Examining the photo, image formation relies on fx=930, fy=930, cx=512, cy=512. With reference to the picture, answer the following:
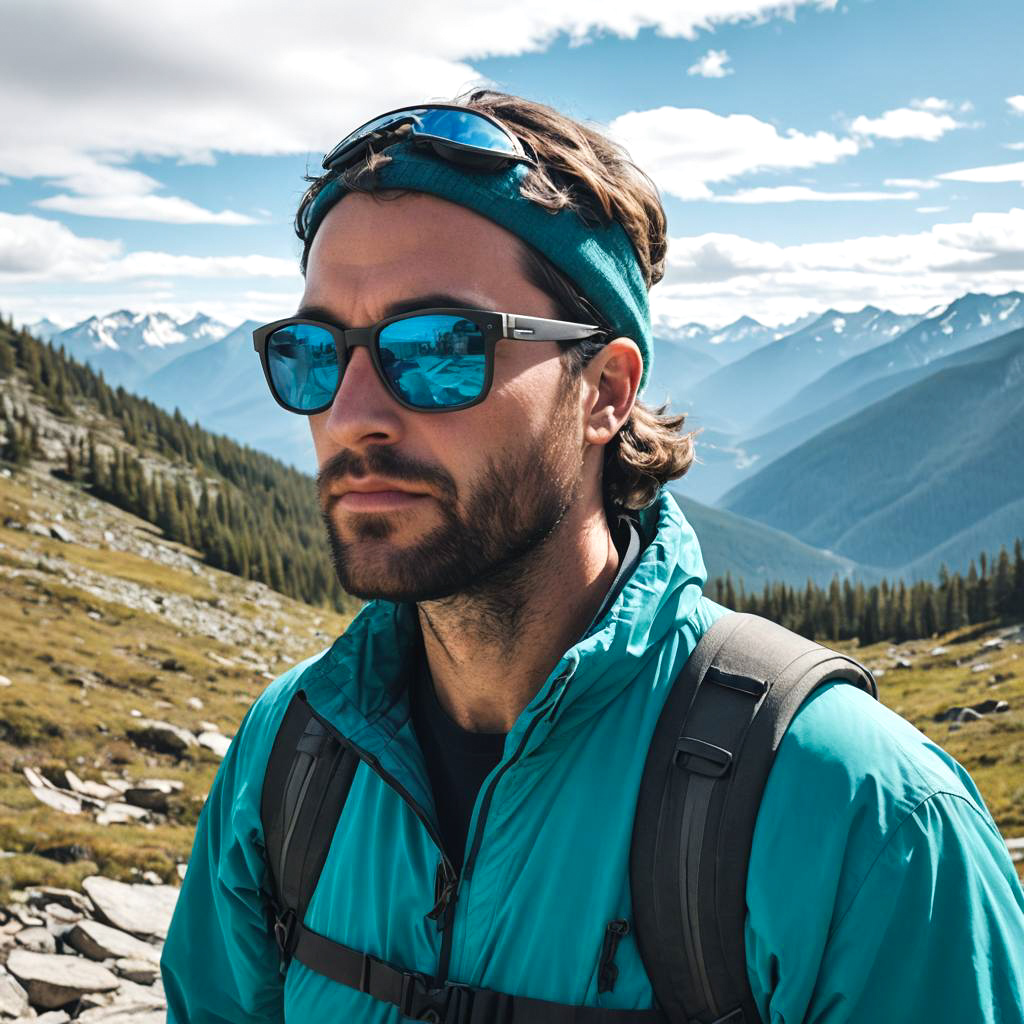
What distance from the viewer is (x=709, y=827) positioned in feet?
7.71

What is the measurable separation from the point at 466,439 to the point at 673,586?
0.81 meters

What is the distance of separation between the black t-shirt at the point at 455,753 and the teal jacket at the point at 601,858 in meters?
0.11

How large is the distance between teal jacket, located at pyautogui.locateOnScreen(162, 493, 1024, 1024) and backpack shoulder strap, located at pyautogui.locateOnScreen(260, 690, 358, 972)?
0.18 feet

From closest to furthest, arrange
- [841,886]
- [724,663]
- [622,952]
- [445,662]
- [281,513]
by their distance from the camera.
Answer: [841,886] < [622,952] < [724,663] < [445,662] < [281,513]

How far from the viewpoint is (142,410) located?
14350 cm

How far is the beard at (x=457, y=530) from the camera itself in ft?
9.62

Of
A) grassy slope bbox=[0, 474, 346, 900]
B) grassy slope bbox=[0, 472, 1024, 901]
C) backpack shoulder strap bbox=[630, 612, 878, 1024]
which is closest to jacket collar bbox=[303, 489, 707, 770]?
backpack shoulder strap bbox=[630, 612, 878, 1024]

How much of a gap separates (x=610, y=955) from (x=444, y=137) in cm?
252

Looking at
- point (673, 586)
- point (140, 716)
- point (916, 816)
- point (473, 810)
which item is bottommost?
point (140, 716)

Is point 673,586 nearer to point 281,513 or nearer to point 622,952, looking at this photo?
point 622,952

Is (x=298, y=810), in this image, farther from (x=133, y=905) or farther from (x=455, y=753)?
(x=133, y=905)

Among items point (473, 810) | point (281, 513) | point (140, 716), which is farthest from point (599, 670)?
point (281, 513)

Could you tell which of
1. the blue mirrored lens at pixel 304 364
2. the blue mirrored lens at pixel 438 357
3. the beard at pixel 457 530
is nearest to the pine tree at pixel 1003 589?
the beard at pixel 457 530

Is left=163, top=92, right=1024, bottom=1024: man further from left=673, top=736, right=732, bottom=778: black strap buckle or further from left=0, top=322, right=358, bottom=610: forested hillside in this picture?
left=0, top=322, right=358, bottom=610: forested hillside
